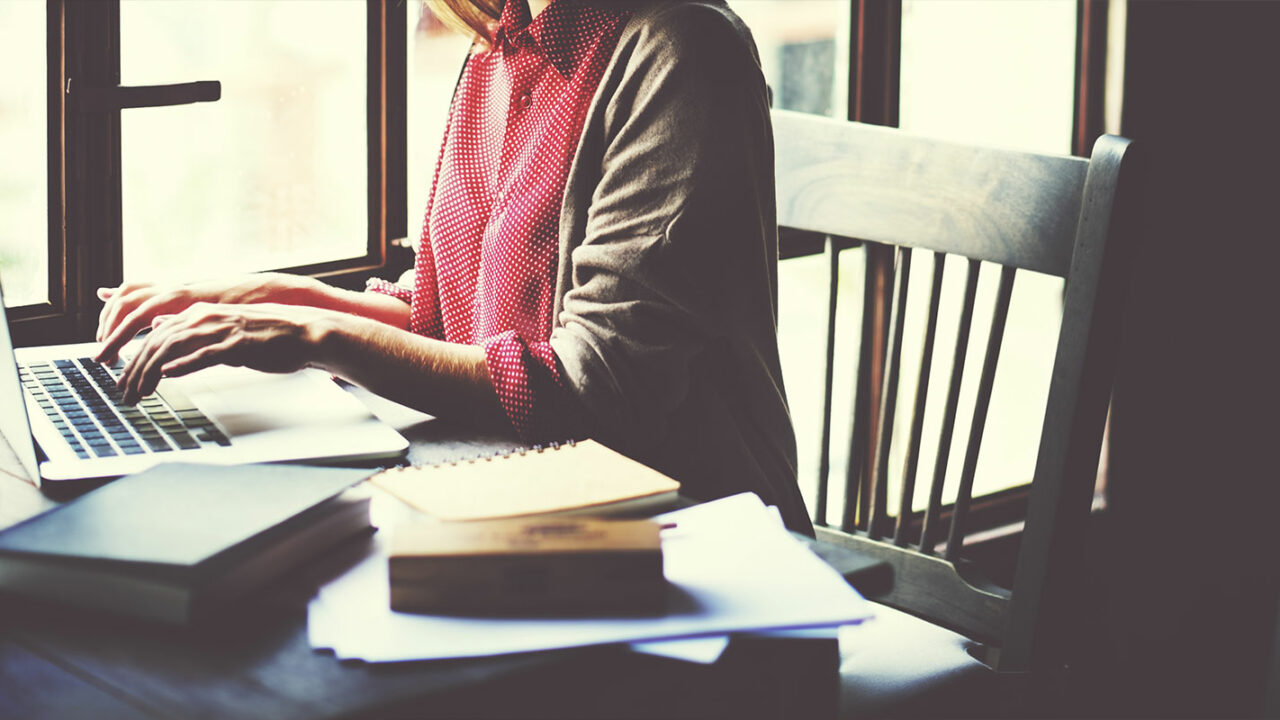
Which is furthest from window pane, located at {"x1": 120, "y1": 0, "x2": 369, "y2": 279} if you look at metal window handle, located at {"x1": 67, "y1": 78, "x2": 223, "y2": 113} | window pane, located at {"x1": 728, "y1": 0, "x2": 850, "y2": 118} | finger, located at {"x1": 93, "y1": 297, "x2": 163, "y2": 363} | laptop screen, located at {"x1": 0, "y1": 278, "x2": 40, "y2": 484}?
window pane, located at {"x1": 728, "y1": 0, "x2": 850, "y2": 118}

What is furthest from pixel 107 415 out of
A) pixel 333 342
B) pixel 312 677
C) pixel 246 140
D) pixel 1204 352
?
pixel 1204 352

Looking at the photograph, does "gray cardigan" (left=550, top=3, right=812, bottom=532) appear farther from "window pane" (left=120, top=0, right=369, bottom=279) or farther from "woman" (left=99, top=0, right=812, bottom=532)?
"window pane" (left=120, top=0, right=369, bottom=279)

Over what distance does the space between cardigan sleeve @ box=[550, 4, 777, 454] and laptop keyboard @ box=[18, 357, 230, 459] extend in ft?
1.00

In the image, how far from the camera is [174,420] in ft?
3.28

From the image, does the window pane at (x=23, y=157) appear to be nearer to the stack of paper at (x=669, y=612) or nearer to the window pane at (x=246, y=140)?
the window pane at (x=246, y=140)

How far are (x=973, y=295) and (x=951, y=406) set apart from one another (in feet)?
0.38

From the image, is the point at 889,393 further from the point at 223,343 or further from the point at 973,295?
the point at 223,343

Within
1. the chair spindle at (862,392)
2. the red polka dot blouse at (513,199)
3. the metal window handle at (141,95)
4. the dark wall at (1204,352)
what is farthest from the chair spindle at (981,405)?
the dark wall at (1204,352)

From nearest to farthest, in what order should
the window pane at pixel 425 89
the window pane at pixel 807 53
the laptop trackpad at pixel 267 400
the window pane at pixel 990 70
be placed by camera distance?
the laptop trackpad at pixel 267 400, the window pane at pixel 425 89, the window pane at pixel 807 53, the window pane at pixel 990 70

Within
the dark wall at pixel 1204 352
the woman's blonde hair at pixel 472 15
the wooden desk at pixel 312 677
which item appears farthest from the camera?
the dark wall at pixel 1204 352

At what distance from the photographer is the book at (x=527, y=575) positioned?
62 cm

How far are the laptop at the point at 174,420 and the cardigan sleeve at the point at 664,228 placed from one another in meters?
0.20

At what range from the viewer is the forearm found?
Answer: 1047 millimetres

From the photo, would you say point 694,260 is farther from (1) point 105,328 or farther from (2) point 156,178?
(2) point 156,178
